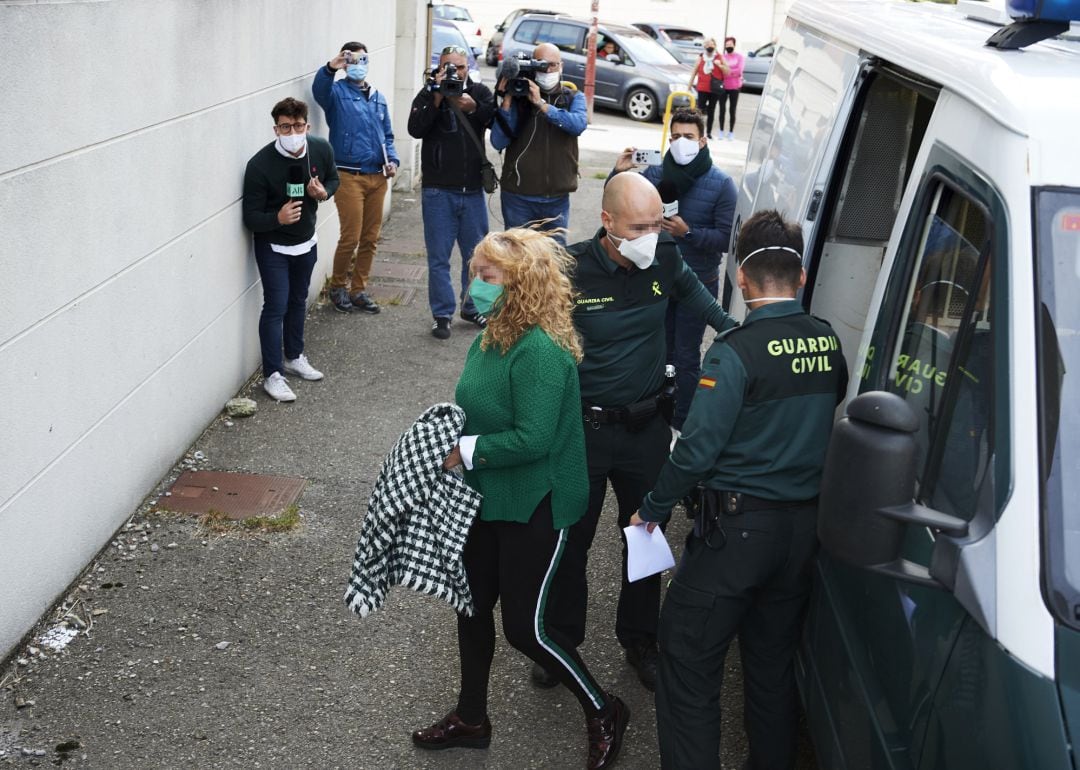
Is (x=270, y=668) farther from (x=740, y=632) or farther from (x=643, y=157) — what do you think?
(x=643, y=157)

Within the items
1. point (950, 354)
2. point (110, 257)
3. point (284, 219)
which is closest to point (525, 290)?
point (950, 354)

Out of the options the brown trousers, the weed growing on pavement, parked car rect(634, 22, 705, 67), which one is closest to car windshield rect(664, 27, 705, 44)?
parked car rect(634, 22, 705, 67)

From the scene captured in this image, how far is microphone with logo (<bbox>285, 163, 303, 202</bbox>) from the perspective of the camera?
718 cm

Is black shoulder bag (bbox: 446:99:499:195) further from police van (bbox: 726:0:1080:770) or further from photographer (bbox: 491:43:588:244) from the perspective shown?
police van (bbox: 726:0:1080:770)

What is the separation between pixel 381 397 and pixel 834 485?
5390mm

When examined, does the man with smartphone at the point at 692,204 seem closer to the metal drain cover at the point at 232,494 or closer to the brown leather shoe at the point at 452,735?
the metal drain cover at the point at 232,494

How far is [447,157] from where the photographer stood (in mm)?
8570

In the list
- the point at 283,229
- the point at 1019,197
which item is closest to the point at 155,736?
the point at 1019,197

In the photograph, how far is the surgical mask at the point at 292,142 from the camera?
7105 mm

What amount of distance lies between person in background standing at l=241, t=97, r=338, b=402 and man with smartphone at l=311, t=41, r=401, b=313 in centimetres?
133

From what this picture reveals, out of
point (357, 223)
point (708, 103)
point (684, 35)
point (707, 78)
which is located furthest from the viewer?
→ point (684, 35)

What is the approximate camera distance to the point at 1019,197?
2.54 m

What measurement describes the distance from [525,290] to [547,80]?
5215mm

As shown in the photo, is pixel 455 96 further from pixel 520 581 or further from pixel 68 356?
pixel 520 581
